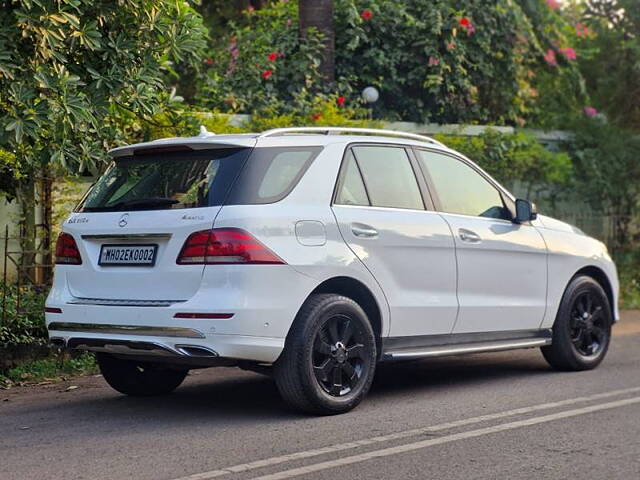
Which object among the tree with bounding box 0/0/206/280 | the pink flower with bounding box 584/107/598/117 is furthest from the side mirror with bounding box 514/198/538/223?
the pink flower with bounding box 584/107/598/117

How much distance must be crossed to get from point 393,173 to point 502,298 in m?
1.38

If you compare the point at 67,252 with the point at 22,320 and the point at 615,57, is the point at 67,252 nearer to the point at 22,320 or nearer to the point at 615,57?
the point at 22,320

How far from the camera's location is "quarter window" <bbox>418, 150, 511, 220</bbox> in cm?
841

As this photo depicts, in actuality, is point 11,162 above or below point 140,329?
above

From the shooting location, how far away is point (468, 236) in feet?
27.4

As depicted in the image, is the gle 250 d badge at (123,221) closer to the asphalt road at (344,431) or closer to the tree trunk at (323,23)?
the asphalt road at (344,431)

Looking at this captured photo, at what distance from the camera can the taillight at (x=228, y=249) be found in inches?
268

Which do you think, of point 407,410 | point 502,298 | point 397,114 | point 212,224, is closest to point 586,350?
point 502,298

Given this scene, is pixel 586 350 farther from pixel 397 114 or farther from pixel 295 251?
pixel 397 114

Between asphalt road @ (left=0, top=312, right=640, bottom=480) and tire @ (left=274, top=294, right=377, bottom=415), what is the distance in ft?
0.48

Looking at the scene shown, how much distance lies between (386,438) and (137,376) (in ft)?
7.67

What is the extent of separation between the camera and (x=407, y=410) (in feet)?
24.7

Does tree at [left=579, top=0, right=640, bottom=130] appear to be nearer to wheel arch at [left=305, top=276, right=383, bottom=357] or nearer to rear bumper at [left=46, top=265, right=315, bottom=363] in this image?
wheel arch at [left=305, top=276, right=383, bottom=357]

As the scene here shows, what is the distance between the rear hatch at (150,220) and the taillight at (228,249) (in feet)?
0.20
